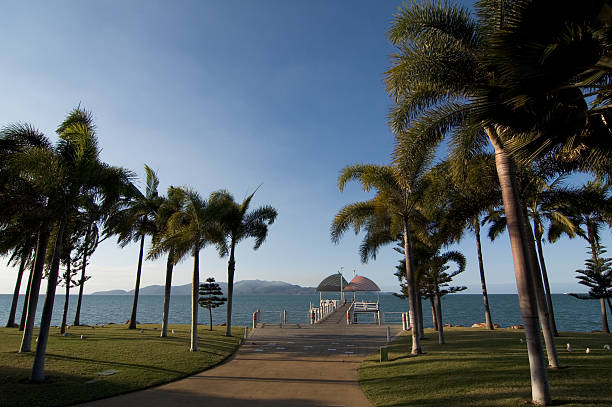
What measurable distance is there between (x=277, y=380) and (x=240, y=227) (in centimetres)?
1248

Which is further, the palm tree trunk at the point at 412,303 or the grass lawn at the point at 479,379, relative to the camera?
the palm tree trunk at the point at 412,303

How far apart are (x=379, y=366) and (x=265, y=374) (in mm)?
3858

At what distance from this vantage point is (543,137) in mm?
6449

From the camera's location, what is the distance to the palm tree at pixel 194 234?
15.3 metres

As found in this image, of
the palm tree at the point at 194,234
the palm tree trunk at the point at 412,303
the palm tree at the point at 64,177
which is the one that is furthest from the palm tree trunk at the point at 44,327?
the palm tree trunk at the point at 412,303

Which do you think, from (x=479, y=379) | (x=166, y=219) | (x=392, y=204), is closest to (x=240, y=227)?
(x=166, y=219)

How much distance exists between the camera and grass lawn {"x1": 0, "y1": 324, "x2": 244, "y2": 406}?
8.16 m

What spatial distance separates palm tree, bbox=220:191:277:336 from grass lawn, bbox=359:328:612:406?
1034 centimetres

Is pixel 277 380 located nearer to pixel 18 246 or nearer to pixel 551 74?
pixel 551 74

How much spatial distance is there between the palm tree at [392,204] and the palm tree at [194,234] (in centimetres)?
561

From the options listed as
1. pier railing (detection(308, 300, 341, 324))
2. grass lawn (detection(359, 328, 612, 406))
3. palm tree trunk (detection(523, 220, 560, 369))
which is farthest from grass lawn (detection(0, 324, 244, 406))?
pier railing (detection(308, 300, 341, 324))

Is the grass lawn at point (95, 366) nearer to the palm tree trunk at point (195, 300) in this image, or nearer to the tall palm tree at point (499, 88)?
the palm tree trunk at point (195, 300)

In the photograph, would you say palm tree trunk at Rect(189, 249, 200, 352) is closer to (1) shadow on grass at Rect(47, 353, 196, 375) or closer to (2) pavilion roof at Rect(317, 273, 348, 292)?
(1) shadow on grass at Rect(47, 353, 196, 375)

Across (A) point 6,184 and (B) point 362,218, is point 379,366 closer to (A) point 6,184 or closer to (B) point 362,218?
(B) point 362,218
